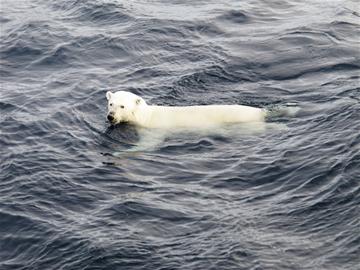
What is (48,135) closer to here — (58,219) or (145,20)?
Result: (58,219)

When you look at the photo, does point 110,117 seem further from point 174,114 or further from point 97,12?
point 97,12

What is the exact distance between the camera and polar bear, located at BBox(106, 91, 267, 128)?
570 inches

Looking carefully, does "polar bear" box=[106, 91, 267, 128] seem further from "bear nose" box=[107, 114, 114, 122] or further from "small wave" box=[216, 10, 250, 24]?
"small wave" box=[216, 10, 250, 24]

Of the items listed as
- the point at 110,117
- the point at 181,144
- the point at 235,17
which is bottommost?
the point at 181,144

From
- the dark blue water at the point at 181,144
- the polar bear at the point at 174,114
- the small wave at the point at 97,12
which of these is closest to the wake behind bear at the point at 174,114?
the polar bear at the point at 174,114

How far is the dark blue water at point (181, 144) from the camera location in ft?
34.1

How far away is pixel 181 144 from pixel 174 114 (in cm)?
91

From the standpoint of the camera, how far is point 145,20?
70.6ft

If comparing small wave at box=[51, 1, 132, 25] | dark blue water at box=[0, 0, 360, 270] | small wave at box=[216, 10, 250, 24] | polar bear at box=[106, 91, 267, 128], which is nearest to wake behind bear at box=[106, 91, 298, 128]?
polar bear at box=[106, 91, 267, 128]

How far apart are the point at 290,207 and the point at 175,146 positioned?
11.4 feet

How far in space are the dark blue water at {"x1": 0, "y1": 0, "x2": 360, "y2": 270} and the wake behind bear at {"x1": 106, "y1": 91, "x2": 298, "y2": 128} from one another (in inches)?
10.2

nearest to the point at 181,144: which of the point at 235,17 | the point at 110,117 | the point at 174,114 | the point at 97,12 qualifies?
the point at 174,114

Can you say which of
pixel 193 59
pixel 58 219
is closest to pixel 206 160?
pixel 58 219

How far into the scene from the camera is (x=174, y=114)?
581 inches
